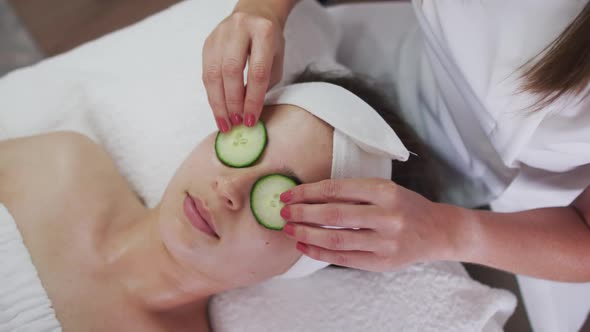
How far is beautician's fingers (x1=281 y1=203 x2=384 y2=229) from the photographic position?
869 millimetres

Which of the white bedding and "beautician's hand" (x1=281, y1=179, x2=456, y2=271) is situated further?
the white bedding

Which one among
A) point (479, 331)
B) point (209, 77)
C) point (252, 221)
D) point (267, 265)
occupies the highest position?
point (209, 77)

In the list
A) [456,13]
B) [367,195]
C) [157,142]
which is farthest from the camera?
[157,142]

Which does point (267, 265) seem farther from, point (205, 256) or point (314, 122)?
point (314, 122)

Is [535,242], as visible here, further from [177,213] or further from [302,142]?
[177,213]

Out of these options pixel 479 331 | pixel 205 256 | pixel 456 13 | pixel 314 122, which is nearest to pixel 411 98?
pixel 456 13

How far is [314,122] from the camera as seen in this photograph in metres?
1.08

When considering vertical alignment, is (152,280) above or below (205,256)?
below

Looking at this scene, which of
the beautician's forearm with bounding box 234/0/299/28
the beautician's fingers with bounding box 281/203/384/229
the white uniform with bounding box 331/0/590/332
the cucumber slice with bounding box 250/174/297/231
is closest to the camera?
the beautician's fingers with bounding box 281/203/384/229

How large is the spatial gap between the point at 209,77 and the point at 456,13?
617mm

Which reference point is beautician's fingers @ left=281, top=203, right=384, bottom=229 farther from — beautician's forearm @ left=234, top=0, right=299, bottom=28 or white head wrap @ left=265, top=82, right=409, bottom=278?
beautician's forearm @ left=234, top=0, right=299, bottom=28

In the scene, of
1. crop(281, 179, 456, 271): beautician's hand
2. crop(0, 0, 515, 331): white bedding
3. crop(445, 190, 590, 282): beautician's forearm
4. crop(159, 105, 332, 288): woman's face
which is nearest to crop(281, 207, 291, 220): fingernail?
crop(281, 179, 456, 271): beautician's hand

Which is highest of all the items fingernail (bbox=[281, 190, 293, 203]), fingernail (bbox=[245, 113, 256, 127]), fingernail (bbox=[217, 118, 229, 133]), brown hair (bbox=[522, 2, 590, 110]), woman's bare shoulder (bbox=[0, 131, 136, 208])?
→ brown hair (bbox=[522, 2, 590, 110])

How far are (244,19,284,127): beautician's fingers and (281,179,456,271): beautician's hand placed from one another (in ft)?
0.67
